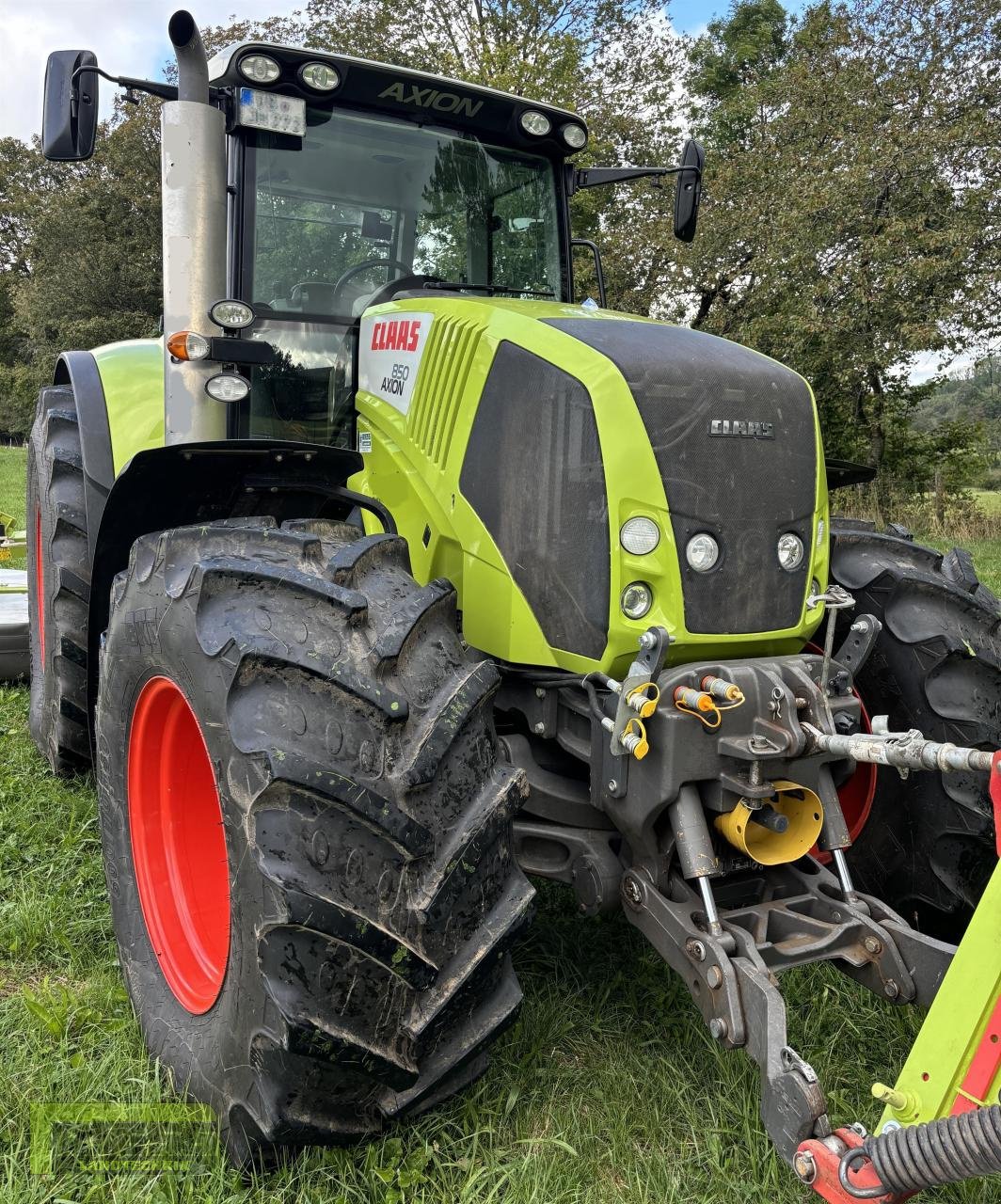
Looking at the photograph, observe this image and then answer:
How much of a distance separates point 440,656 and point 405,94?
6.80ft

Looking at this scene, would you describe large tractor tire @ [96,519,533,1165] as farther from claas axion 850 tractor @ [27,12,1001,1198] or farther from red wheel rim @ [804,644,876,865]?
red wheel rim @ [804,644,876,865]

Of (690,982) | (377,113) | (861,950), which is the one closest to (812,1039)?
(861,950)

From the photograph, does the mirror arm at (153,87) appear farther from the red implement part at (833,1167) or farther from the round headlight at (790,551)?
the red implement part at (833,1167)

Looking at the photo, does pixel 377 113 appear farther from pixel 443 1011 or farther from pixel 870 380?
pixel 870 380

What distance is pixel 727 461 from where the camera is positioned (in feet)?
7.54

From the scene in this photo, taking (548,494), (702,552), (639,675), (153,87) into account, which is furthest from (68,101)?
(639,675)

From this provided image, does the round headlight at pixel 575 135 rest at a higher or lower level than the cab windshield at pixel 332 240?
higher

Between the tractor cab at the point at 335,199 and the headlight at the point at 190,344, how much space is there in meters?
0.34

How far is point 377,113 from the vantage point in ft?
10.6

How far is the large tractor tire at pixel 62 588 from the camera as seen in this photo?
11.9 feet

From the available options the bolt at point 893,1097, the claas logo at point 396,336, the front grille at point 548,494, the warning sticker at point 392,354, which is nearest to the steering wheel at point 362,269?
the warning sticker at point 392,354

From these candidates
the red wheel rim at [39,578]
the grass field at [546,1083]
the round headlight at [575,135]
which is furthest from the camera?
the red wheel rim at [39,578]

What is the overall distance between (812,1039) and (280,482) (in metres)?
1.96

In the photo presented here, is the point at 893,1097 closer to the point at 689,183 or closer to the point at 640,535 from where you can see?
the point at 640,535
